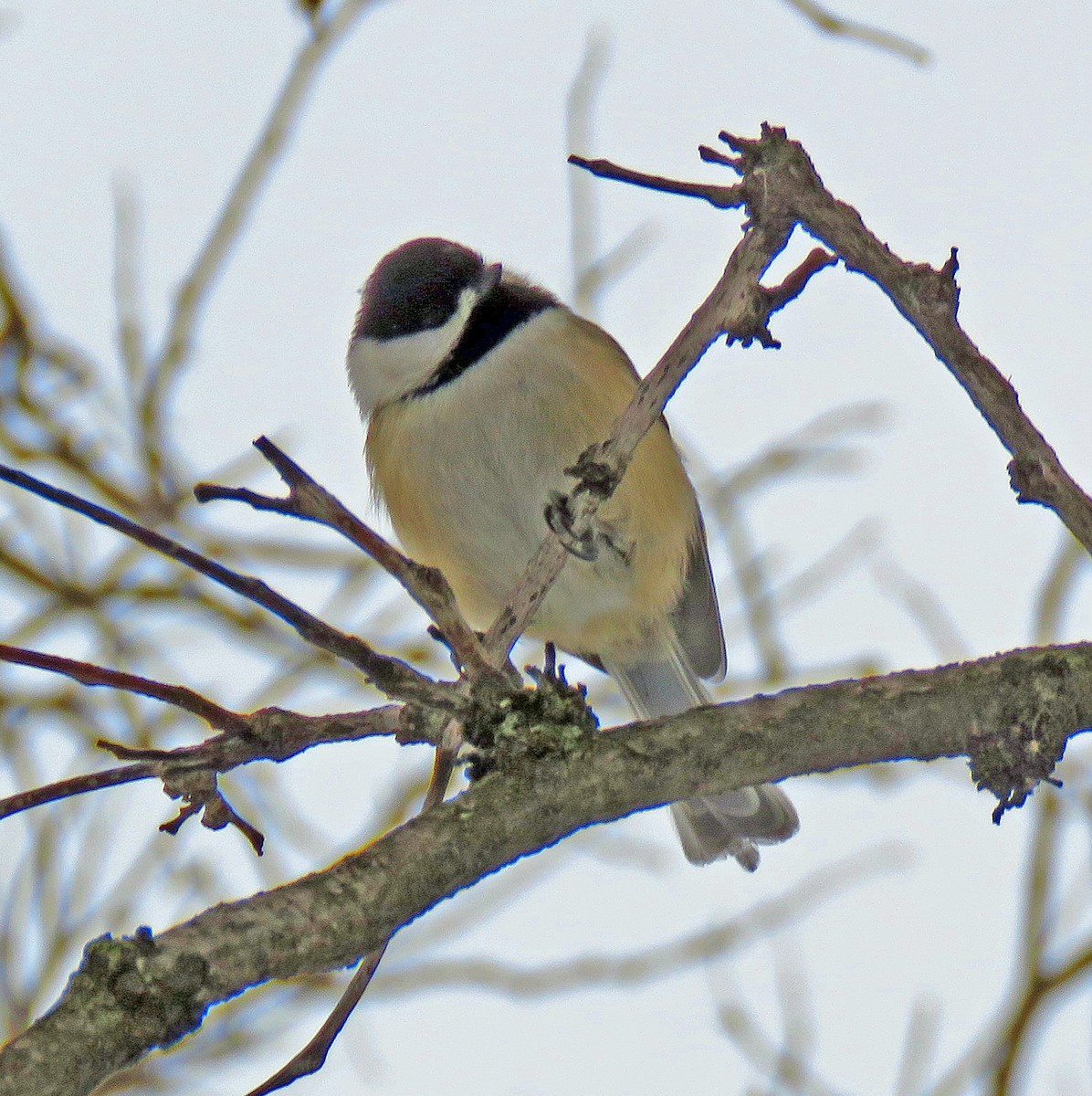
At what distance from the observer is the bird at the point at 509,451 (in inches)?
127

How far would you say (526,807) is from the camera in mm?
1537

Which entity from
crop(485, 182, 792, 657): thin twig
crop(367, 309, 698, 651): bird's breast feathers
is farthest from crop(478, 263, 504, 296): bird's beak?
crop(485, 182, 792, 657): thin twig

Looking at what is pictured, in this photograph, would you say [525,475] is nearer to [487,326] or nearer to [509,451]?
[509,451]

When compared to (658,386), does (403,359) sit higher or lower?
higher

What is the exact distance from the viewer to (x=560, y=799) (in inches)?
61.2

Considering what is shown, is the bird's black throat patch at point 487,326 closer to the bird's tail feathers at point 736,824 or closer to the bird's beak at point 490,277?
the bird's beak at point 490,277

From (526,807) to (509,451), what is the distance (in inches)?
68.6

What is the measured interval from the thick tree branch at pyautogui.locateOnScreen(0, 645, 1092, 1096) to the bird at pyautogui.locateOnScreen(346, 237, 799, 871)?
149 cm

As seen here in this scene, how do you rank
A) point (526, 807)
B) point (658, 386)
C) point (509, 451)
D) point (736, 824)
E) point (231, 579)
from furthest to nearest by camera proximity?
1. point (736, 824)
2. point (509, 451)
3. point (658, 386)
4. point (526, 807)
5. point (231, 579)

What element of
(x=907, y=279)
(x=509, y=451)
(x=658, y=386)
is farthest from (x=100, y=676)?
(x=509, y=451)

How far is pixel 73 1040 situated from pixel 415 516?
229 centimetres

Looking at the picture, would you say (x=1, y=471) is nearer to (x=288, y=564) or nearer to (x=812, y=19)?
(x=812, y=19)

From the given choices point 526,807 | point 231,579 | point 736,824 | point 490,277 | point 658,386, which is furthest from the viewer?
point 490,277

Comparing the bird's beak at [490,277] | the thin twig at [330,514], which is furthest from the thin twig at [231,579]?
the bird's beak at [490,277]
